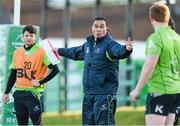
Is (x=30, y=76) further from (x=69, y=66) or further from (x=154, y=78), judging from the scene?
(x=69, y=66)

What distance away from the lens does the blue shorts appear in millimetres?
10469

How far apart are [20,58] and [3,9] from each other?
15978mm

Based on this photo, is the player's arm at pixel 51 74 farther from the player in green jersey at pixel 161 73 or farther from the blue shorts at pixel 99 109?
the player in green jersey at pixel 161 73

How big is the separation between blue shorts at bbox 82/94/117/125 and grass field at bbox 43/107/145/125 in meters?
7.38

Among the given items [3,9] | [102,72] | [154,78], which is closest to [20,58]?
[102,72]

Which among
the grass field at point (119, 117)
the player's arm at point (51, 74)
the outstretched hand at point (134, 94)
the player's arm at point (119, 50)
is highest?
the player's arm at point (119, 50)

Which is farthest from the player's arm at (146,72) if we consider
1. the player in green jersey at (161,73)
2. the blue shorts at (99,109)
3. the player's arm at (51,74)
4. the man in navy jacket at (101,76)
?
the player's arm at (51,74)

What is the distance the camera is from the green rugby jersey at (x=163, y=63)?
8.57 meters

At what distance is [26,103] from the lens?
10.9 metres

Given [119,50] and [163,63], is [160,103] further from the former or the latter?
[119,50]

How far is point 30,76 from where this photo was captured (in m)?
10.9

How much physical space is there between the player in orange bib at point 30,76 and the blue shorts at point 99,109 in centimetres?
74

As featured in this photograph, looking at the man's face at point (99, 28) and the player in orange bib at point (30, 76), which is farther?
the player in orange bib at point (30, 76)

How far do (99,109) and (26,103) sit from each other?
3.83 feet
